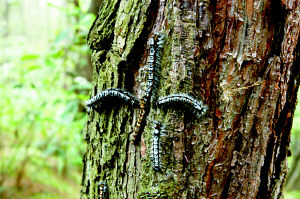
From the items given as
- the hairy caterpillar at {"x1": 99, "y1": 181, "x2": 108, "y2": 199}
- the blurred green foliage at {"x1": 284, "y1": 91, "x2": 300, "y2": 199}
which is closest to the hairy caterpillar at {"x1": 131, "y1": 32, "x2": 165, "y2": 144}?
the hairy caterpillar at {"x1": 99, "y1": 181, "x2": 108, "y2": 199}

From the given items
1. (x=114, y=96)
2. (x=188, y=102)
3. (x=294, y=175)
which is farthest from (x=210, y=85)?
(x=294, y=175)

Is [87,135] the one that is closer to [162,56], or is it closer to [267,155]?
[162,56]

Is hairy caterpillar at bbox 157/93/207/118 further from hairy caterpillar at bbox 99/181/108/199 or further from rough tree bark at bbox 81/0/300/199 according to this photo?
hairy caterpillar at bbox 99/181/108/199

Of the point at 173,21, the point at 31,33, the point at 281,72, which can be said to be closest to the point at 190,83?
the point at 173,21

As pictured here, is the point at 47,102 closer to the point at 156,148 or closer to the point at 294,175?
the point at 156,148

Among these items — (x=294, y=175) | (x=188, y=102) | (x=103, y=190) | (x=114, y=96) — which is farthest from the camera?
(x=294, y=175)

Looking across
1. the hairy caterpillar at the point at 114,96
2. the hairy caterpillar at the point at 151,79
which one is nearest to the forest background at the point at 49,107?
the hairy caterpillar at the point at 114,96
